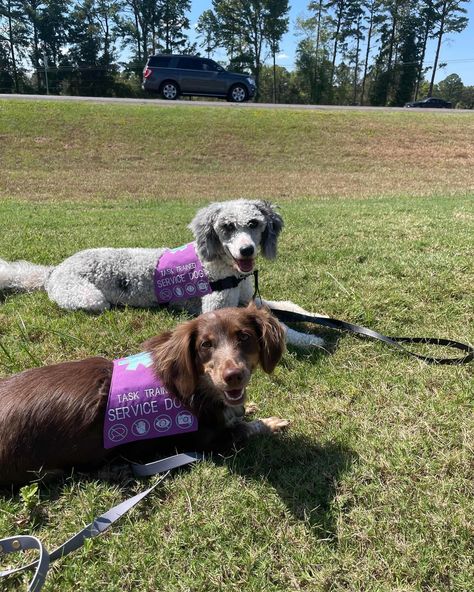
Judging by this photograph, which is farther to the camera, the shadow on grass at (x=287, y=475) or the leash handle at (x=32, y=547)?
the shadow on grass at (x=287, y=475)

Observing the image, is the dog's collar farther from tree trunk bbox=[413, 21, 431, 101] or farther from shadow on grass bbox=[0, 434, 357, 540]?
tree trunk bbox=[413, 21, 431, 101]

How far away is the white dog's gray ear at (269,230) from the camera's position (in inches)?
171

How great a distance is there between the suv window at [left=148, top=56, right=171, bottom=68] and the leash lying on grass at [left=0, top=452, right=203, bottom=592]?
27.6m

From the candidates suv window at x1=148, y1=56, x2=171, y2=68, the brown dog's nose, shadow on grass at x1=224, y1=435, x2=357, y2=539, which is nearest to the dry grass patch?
suv window at x1=148, y1=56, x2=171, y2=68

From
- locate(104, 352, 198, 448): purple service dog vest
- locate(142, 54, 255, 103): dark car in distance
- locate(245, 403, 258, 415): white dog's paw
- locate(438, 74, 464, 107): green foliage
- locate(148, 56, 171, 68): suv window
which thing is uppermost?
locate(438, 74, 464, 107): green foliage

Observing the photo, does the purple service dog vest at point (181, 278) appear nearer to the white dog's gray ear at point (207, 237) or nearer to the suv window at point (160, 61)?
the white dog's gray ear at point (207, 237)

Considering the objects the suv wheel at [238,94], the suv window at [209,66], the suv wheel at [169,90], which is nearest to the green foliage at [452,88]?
the suv wheel at [238,94]

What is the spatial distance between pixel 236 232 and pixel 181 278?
748 millimetres

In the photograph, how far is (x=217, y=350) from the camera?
2.40 m

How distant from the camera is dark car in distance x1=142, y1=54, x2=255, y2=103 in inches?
1014

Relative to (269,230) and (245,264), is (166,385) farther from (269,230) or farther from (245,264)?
(269,230)

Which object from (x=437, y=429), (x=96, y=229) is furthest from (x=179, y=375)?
(x=96, y=229)

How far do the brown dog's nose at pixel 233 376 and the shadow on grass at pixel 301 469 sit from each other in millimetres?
603

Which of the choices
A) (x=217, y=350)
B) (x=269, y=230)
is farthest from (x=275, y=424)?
(x=269, y=230)
